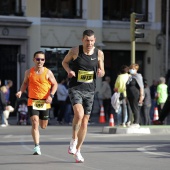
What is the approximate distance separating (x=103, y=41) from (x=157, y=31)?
10.2 feet

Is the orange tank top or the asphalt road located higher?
the orange tank top

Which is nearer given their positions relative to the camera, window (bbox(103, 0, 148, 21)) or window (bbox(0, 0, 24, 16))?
window (bbox(0, 0, 24, 16))

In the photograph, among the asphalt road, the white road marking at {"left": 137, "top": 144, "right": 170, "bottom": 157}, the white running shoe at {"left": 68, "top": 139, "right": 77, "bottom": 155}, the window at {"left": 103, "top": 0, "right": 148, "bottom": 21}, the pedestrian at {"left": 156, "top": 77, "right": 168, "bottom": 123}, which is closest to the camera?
the asphalt road

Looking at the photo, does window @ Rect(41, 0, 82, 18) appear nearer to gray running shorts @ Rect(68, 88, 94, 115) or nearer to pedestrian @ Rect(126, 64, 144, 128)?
pedestrian @ Rect(126, 64, 144, 128)

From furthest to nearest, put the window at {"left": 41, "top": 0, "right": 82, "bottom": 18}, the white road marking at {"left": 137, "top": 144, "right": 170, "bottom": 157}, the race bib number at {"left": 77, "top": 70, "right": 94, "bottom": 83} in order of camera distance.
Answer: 1. the window at {"left": 41, "top": 0, "right": 82, "bottom": 18}
2. the white road marking at {"left": 137, "top": 144, "right": 170, "bottom": 157}
3. the race bib number at {"left": 77, "top": 70, "right": 94, "bottom": 83}

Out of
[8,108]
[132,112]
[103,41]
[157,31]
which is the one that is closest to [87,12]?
[103,41]

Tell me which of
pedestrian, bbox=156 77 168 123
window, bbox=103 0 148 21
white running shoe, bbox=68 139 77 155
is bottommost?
pedestrian, bbox=156 77 168 123

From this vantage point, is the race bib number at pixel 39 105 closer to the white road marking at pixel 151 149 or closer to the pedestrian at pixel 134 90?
the white road marking at pixel 151 149

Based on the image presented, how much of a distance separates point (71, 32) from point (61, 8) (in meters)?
1.27

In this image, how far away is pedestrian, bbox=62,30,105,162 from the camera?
40.7 feet

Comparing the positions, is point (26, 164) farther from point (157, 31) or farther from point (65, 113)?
point (157, 31)

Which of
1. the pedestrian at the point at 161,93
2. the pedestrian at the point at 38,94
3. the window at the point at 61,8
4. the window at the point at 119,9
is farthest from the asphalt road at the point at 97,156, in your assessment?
the window at the point at 119,9

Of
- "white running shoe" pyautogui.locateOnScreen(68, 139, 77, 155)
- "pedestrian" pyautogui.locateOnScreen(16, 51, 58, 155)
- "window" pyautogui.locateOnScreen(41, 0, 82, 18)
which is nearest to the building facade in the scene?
"window" pyautogui.locateOnScreen(41, 0, 82, 18)

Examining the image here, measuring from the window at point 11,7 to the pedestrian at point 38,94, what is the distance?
862 inches
